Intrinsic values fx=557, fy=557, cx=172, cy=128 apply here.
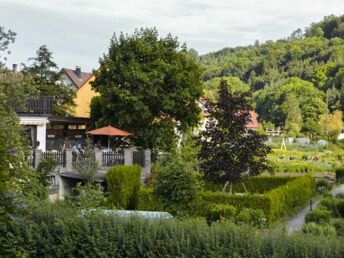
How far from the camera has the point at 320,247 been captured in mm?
8633

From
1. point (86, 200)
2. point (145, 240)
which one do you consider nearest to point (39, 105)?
point (86, 200)

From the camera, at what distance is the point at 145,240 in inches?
378

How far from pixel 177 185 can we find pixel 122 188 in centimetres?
320

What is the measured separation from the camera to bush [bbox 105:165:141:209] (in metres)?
22.0

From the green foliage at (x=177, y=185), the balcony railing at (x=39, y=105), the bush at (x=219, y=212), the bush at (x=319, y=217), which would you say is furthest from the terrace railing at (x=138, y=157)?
the bush at (x=319, y=217)

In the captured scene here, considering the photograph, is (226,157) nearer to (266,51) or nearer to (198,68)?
(198,68)

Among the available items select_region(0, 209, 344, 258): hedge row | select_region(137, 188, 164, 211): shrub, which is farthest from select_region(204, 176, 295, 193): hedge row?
Answer: select_region(0, 209, 344, 258): hedge row

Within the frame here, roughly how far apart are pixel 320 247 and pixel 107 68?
1096 inches

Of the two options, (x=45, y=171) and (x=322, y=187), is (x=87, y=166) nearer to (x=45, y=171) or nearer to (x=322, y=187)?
(x=45, y=171)

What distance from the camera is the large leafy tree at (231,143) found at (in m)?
22.4

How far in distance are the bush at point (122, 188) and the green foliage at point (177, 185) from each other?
2.10 metres

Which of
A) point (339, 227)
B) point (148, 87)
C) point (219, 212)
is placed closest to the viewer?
point (339, 227)

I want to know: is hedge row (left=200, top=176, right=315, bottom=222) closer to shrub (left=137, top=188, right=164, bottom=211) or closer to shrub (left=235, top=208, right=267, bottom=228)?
shrub (left=235, top=208, right=267, bottom=228)

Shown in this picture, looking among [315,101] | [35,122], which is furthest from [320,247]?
[315,101]
